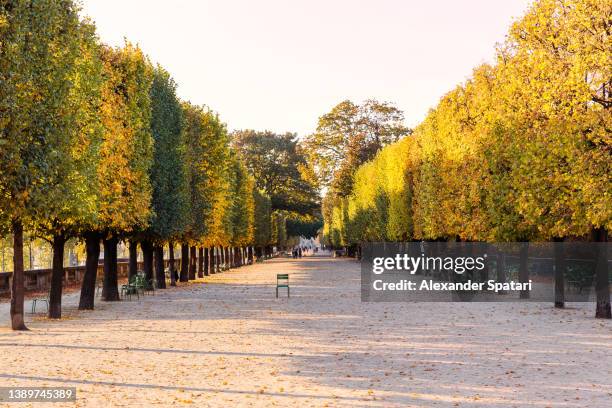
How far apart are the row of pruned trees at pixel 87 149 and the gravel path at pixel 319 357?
10.7ft

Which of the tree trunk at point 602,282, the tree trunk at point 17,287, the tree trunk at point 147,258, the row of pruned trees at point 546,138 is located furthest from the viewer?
the tree trunk at point 147,258

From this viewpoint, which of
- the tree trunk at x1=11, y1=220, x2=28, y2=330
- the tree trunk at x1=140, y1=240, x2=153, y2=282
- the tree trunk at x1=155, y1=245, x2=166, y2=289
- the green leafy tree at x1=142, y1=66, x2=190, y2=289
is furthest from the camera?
the tree trunk at x1=155, y1=245, x2=166, y2=289

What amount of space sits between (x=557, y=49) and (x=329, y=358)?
603 inches

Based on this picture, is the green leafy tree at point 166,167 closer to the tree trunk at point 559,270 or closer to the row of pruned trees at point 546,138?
the row of pruned trees at point 546,138

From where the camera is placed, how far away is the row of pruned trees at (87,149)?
21.1 metres

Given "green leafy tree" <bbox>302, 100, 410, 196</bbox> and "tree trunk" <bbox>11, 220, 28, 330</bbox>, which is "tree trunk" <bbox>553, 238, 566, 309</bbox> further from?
"green leafy tree" <bbox>302, 100, 410, 196</bbox>

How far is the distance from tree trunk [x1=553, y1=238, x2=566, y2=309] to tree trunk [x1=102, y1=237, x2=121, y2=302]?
59.2 feet

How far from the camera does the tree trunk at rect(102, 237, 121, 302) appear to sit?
3603 centimetres

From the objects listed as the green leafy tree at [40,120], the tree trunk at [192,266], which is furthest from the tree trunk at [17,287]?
the tree trunk at [192,266]

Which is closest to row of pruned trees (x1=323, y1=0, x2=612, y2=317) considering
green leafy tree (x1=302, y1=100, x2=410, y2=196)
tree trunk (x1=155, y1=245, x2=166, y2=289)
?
tree trunk (x1=155, y1=245, x2=166, y2=289)

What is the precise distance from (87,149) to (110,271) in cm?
→ 1099

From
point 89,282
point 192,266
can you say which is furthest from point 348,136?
point 89,282

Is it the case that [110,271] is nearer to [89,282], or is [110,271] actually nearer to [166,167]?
[89,282]

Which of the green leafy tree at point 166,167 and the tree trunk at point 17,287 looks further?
the green leafy tree at point 166,167
